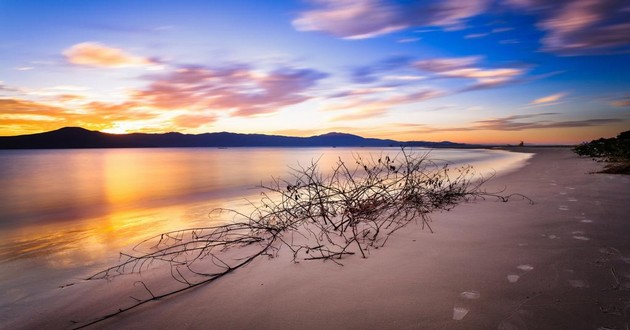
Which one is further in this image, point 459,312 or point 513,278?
point 513,278

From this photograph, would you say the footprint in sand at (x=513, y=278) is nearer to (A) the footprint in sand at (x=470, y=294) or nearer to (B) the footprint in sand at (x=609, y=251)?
(A) the footprint in sand at (x=470, y=294)

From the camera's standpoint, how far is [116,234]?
5.63m

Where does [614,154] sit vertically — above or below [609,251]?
above

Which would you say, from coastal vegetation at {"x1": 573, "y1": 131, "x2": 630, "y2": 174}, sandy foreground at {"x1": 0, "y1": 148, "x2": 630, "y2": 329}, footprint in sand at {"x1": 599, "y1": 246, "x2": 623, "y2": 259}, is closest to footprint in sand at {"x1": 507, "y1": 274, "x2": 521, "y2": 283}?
sandy foreground at {"x1": 0, "y1": 148, "x2": 630, "y2": 329}

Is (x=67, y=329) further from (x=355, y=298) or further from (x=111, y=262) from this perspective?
(x=355, y=298)

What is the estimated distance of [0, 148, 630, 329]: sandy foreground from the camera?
192 cm

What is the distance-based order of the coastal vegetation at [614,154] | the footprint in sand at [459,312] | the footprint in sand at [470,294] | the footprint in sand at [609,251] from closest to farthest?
the footprint in sand at [459,312]
the footprint in sand at [470,294]
the footprint in sand at [609,251]
the coastal vegetation at [614,154]

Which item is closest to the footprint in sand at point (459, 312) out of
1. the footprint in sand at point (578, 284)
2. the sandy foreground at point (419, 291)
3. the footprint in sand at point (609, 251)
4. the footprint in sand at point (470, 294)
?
the sandy foreground at point (419, 291)

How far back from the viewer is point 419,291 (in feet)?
7.38

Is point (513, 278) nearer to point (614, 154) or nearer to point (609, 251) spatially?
point (609, 251)

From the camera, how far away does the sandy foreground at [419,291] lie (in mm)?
1922

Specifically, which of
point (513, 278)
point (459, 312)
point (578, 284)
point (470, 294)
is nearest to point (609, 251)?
point (578, 284)

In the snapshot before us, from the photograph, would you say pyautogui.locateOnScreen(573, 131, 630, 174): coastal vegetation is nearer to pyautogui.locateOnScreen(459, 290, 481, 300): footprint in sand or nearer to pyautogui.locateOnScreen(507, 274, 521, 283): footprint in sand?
pyautogui.locateOnScreen(507, 274, 521, 283): footprint in sand

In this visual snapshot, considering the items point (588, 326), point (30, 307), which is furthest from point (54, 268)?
point (588, 326)
